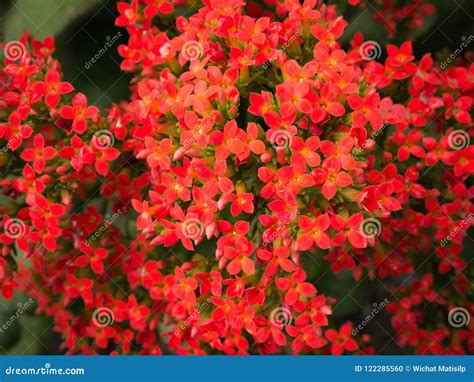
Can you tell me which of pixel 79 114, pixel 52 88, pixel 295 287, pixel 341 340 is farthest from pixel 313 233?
pixel 52 88

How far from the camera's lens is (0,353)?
6.32 ft

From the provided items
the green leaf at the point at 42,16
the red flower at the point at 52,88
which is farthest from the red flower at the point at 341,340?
the green leaf at the point at 42,16

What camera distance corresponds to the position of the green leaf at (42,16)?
1.90 metres

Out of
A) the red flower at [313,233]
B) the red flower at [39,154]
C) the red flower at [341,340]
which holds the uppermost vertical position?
the red flower at [313,233]

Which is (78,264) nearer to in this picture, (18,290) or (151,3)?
(18,290)

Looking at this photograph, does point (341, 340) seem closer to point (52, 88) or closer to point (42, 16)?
point (52, 88)

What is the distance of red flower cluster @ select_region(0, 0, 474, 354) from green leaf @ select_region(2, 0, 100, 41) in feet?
0.47

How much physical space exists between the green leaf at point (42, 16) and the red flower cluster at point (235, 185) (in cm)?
14

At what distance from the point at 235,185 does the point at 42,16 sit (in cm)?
92

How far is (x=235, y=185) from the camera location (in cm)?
145

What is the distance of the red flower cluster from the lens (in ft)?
4.67

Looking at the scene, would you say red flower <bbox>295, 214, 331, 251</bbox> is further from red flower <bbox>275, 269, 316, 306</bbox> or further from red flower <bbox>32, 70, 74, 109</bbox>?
red flower <bbox>32, 70, 74, 109</bbox>

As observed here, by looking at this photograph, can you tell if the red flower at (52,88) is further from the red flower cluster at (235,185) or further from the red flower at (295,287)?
the red flower at (295,287)

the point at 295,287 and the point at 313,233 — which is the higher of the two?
the point at 313,233
